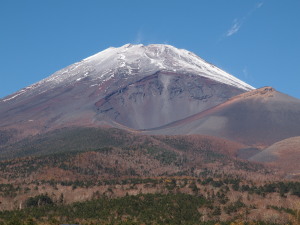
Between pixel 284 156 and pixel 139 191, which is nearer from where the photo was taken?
pixel 139 191

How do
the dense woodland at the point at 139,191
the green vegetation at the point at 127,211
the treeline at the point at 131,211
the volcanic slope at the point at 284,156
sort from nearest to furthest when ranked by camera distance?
the treeline at the point at 131,211 → the green vegetation at the point at 127,211 → the dense woodland at the point at 139,191 → the volcanic slope at the point at 284,156

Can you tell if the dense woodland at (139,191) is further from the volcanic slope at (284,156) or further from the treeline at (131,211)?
the volcanic slope at (284,156)

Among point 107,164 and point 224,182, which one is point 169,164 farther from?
point 224,182

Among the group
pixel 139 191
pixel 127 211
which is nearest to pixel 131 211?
pixel 127 211

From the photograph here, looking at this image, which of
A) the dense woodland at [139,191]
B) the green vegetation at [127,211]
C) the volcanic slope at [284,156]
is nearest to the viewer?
the green vegetation at [127,211]

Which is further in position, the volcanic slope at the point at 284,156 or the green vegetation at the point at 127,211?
the volcanic slope at the point at 284,156

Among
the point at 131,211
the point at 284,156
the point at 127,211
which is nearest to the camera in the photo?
the point at 127,211

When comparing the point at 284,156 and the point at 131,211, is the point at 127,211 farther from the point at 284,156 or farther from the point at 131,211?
the point at 284,156

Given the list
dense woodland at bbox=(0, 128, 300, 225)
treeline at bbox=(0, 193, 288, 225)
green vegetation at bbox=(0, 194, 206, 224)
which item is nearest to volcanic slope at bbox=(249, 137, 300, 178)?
dense woodland at bbox=(0, 128, 300, 225)

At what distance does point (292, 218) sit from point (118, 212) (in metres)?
22.7

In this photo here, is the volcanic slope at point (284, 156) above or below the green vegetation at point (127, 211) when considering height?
above

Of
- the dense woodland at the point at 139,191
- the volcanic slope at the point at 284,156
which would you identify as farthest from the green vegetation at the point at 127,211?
the volcanic slope at the point at 284,156

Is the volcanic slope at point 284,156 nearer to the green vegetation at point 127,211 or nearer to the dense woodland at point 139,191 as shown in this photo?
the dense woodland at point 139,191

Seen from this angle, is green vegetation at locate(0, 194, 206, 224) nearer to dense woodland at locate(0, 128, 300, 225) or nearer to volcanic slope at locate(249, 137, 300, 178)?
dense woodland at locate(0, 128, 300, 225)
